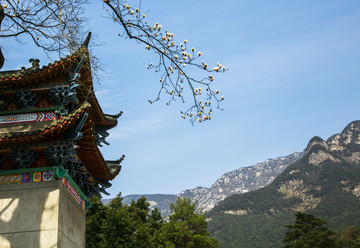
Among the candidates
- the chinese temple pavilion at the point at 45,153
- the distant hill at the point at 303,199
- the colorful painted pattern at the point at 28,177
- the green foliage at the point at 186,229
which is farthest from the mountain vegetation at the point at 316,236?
the colorful painted pattern at the point at 28,177

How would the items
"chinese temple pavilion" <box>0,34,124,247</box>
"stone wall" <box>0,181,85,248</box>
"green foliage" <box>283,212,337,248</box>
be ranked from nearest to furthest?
"stone wall" <box>0,181,85,248</box>, "chinese temple pavilion" <box>0,34,124,247</box>, "green foliage" <box>283,212,337,248</box>

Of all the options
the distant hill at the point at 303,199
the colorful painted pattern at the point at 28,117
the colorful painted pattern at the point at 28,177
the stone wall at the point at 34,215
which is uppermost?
the distant hill at the point at 303,199

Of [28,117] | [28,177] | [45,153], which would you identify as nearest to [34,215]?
[28,177]

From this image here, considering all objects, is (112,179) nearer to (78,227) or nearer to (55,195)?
(78,227)

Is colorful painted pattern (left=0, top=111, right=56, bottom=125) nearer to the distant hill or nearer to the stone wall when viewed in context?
the stone wall

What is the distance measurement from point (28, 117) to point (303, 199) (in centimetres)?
10628

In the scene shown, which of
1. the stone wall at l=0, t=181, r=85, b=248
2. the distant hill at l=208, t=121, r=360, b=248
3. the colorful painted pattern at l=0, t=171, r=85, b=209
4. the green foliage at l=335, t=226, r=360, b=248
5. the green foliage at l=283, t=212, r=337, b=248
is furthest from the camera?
the distant hill at l=208, t=121, r=360, b=248

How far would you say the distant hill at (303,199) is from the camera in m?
86.4

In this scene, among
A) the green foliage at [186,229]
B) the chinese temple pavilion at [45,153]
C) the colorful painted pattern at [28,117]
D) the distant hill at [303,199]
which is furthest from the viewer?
the distant hill at [303,199]

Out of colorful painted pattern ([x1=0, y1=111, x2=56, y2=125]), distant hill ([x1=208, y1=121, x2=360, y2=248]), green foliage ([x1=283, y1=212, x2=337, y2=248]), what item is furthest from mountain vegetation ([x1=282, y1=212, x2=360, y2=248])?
colorful painted pattern ([x1=0, y1=111, x2=56, y2=125])

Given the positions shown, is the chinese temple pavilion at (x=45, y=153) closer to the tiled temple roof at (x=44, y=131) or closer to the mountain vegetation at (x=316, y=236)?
the tiled temple roof at (x=44, y=131)

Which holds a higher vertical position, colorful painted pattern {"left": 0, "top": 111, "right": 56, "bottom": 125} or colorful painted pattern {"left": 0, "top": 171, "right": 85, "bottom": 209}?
colorful painted pattern {"left": 0, "top": 111, "right": 56, "bottom": 125}

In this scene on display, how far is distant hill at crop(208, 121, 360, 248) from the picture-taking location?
86.4 metres

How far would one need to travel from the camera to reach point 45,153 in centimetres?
1068
